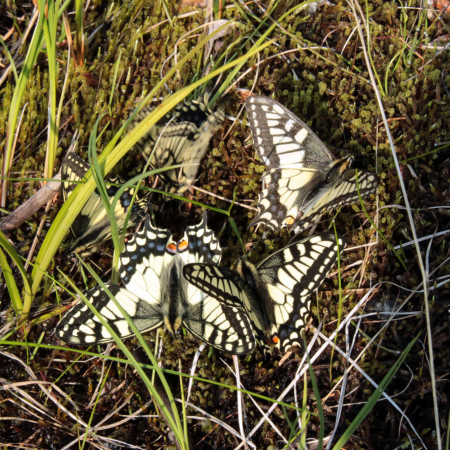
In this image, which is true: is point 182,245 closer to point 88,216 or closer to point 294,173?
point 88,216

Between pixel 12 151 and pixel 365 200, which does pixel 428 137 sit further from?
pixel 12 151

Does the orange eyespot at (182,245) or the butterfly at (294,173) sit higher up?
the butterfly at (294,173)

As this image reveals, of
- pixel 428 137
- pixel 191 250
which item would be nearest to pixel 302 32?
pixel 428 137

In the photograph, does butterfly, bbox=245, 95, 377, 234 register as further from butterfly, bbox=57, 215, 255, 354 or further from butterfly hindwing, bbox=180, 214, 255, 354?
butterfly, bbox=57, 215, 255, 354

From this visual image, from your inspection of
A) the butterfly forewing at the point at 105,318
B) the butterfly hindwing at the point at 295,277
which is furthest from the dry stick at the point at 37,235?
the butterfly hindwing at the point at 295,277

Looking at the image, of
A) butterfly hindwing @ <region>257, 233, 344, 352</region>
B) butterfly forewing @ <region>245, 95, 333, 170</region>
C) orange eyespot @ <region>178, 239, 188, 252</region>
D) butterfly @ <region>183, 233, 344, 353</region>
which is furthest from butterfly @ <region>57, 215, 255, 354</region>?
butterfly forewing @ <region>245, 95, 333, 170</region>

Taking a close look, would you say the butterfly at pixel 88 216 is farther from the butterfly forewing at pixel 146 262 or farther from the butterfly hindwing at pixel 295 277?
the butterfly hindwing at pixel 295 277
